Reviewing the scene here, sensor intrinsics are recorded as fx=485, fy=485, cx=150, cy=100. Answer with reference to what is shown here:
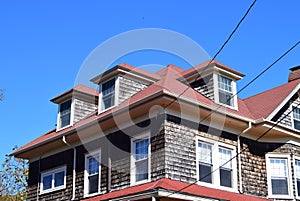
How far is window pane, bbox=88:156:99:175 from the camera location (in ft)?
58.0

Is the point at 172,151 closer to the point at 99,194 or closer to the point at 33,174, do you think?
the point at 99,194

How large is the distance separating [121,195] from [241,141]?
5.24 meters

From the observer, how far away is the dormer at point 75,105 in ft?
66.7

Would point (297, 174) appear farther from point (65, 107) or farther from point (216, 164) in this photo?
point (65, 107)

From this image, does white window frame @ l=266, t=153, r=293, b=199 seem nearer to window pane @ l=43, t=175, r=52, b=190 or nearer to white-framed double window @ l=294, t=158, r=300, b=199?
white-framed double window @ l=294, t=158, r=300, b=199

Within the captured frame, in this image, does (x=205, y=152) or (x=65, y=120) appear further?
(x=65, y=120)

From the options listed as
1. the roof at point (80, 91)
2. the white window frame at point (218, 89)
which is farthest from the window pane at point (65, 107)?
the white window frame at point (218, 89)

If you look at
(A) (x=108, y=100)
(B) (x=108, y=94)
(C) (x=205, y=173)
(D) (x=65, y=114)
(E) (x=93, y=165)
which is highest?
(B) (x=108, y=94)

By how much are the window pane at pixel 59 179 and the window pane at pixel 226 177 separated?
6.55 metres

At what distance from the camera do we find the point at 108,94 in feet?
61.0

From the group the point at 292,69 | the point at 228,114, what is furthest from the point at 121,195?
the point at 292,69

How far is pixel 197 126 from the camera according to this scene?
53.0 feet

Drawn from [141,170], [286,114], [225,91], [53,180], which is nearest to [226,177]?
[141,170]

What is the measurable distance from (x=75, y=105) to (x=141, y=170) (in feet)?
19.4
